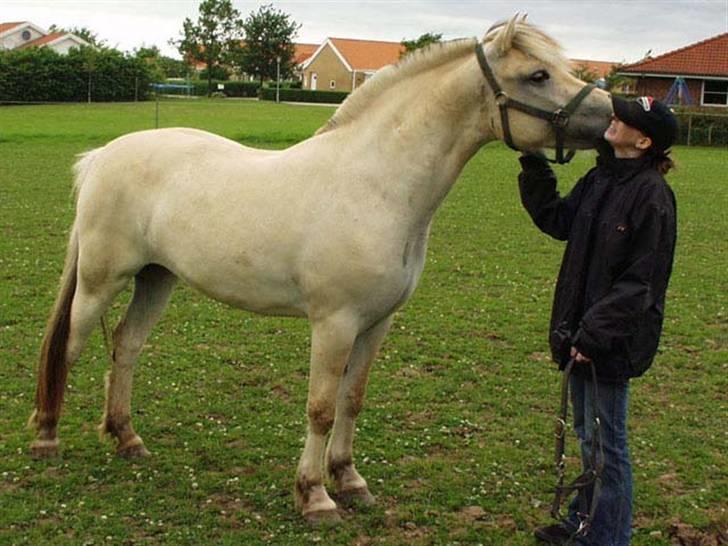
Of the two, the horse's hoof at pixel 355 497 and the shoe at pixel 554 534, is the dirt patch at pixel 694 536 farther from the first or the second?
the horse's hoof at pixel 355 497

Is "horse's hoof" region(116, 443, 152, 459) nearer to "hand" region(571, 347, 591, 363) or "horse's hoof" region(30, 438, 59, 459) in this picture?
"horse's hoof" region(30, 438, 59, 459)

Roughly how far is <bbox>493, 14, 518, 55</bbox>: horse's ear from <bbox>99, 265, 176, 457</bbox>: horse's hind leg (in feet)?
8.70

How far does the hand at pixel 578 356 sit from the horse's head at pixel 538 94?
0.95 meters

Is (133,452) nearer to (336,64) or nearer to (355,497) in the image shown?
(355,497)

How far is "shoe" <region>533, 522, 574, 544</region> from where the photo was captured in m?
4.40

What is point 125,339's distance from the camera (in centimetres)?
550

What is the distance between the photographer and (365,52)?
298ft

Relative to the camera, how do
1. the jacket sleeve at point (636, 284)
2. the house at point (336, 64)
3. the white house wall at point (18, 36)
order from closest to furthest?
1. the jacket sleeve at point (636, 284)
2. the white house wall at point (18, 36)
3. the house at point (336, 64)

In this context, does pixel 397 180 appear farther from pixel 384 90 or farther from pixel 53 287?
pixel 53 287

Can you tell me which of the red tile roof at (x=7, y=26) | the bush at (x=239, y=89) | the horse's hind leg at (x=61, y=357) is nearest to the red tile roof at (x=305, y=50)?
the bush at (x=239, y=89)

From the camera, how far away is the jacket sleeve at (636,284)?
11.9 ft

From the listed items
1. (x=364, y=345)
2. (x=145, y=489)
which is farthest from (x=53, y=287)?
(x=364, y=345)

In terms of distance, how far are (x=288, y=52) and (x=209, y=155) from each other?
83.6 meters

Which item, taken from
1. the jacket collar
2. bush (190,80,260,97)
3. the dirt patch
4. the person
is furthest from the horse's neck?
bush (190,80,260,97)
